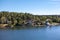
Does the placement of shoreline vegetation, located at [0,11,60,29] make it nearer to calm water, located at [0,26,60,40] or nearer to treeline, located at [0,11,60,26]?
treeline, located at [0,11,60,26]

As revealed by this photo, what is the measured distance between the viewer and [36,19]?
61.5 feet

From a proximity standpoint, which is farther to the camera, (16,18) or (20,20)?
(16,18)

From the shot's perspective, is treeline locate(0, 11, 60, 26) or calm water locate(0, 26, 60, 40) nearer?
calm water locate(0, 26, 60, 40)

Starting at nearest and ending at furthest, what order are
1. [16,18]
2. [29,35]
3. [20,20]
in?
1. [29,35]
2. [20,20]
3. [16,18]

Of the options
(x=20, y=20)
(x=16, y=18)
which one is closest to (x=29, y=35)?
(x=20, y=20)

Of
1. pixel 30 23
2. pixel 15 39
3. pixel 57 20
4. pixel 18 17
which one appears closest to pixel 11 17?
pixel 18 17

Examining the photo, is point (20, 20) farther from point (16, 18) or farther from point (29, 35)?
point (29, 35)

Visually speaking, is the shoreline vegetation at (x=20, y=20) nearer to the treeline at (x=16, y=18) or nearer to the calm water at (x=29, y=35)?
the treeline at (x=16, y=18)

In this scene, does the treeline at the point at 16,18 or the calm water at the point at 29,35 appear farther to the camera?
the treeline at the point at 16,18

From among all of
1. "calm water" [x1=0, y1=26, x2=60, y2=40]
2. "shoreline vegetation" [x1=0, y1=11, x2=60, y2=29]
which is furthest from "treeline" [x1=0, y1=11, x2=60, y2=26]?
"calm water" [x1=0, y1=26, x2=60, y2=40]

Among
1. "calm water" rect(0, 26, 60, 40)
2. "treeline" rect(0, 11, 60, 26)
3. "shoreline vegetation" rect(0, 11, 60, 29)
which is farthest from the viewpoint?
"treeline" rect(0, 11, 60, 26)

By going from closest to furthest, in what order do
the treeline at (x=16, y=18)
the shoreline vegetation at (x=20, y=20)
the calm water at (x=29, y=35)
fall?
1. the calm water at (x=29, y=35)
2. the shoreline vegetation at (x=20, y=20)
3. the treeline at (x=16, y=18)

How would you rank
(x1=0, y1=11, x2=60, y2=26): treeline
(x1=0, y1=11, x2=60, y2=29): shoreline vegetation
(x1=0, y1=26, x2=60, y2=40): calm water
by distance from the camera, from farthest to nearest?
1. (x1=0, y1=11, x2=60, y2=26): treeline
2. (x1=0, y1=11, x2=60, y2=29): shoreline vegetation
3. (x1=0, y1=26, x2=60, y2=40): calm water

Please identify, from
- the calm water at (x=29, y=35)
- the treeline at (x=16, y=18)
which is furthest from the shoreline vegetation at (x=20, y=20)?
the calm water at (x=29, y=35)
